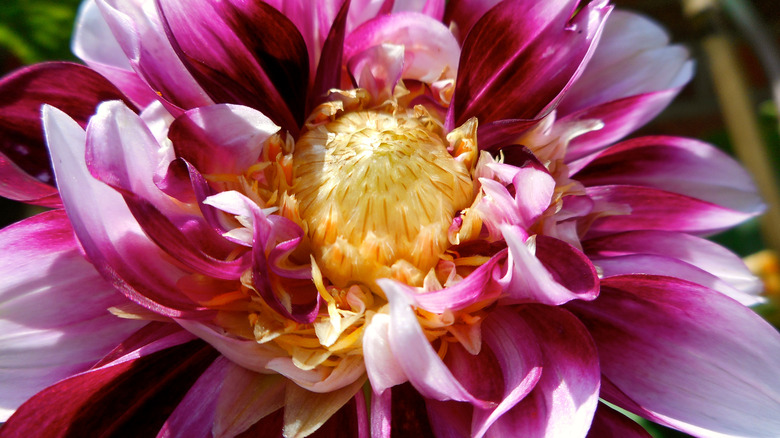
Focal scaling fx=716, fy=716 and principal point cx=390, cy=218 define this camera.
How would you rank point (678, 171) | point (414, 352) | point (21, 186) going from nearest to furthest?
point (414, 352) < point (21, 186) < point (678, 171)

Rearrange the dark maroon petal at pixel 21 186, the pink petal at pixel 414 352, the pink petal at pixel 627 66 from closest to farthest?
the pink petal at pixel 414 352, the dark maroon petal at pixel 21 186, the pink petal at pixel 627 66

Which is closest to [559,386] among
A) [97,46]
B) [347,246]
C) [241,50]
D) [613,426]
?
[613,426]

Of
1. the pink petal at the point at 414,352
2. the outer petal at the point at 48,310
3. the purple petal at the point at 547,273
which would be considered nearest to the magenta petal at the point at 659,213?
the purple petal at the point at 547,273

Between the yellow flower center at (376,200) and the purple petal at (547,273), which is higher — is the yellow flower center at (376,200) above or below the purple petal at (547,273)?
below

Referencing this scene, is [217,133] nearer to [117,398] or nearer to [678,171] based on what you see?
[117,398]

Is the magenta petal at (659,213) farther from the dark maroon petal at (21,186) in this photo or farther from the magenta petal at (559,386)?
the dark maroon petal at (21,186)
